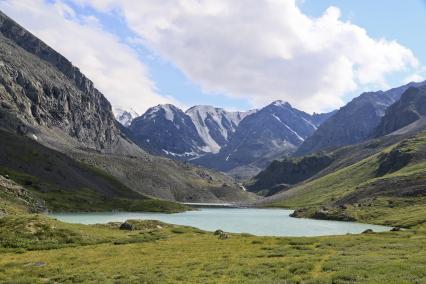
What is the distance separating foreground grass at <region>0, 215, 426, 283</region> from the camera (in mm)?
35094

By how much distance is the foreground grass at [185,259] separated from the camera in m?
35.1

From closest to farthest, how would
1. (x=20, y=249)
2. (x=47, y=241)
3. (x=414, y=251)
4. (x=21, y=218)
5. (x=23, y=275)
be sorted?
(x=23, y=275) → (x=414, y=251) → (x=20, y=249) → (x=47, y=241) → (x=21, y=218)

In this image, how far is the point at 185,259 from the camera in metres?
48.2

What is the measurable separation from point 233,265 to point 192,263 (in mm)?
4664

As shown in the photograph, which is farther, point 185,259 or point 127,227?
point 127,227

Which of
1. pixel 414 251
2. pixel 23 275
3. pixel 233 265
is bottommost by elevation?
pixel 23 275

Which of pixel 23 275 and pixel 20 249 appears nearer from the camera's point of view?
pixel 23 275

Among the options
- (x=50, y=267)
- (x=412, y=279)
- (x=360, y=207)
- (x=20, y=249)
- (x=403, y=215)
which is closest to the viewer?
(x=412, y=279)

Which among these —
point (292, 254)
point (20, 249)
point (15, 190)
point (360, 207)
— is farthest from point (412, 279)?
point (360, 207)

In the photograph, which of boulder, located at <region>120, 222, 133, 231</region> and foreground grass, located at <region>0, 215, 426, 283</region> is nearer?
foreground grass, located at <region>0, 215, 426, 283</region>

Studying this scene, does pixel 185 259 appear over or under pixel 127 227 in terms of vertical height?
under

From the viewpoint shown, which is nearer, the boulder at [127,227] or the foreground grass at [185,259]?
the foreground grass at [185,259]

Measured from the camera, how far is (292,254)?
49312 millimetres

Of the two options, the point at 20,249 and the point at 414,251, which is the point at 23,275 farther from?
the point at 414,251
